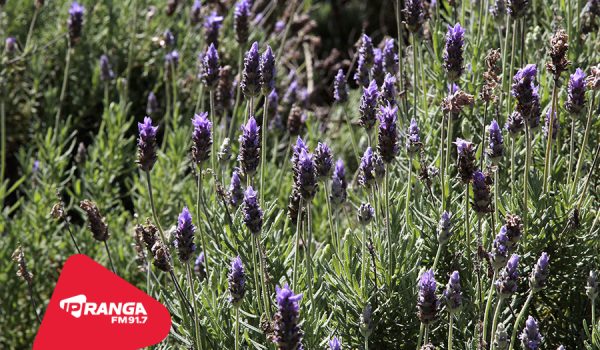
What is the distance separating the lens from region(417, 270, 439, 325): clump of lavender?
65.6 inches

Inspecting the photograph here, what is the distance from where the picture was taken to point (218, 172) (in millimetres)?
2500

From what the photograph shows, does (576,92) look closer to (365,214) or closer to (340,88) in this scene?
(365,214)

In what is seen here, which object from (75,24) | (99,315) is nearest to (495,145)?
(99,315)

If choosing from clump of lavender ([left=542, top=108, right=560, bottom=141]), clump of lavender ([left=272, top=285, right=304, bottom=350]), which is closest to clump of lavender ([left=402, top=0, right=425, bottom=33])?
clump of lavender ([left=542, top=108, right=560, bottom=141])

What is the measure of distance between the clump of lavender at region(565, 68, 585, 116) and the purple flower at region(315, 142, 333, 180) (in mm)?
615

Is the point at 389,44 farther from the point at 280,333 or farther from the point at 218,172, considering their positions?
the point at 280,333

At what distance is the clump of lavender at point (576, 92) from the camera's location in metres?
1.99

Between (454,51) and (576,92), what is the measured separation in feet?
0.98

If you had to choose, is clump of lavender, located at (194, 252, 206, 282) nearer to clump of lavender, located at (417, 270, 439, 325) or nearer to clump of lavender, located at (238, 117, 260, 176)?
clump of lavender, located at (238, 117, 260, 176)

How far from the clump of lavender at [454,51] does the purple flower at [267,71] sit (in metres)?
0.42

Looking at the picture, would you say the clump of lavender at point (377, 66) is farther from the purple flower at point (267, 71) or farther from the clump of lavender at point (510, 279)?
the clump of lavender at point (510, 279)

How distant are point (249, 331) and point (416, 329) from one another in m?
0.41

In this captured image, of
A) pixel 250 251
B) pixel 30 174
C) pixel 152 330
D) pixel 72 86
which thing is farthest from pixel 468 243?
pixel 72 86

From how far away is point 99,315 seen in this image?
1962 millimetres
